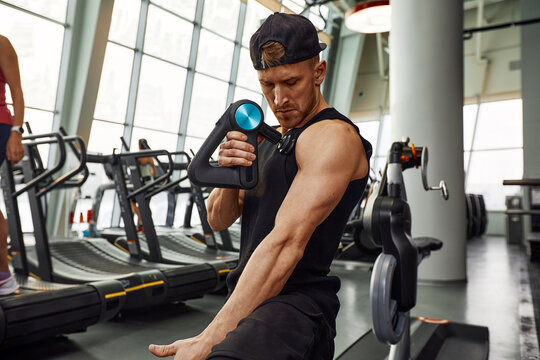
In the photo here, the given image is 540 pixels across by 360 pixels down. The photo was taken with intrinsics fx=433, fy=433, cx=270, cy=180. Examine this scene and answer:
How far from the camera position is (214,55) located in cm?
845

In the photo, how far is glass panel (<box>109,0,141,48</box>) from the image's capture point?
689 centimetres

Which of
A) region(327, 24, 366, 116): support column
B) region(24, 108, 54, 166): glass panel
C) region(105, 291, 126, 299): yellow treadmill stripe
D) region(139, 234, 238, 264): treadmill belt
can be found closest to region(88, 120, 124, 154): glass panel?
region(24, 108, 54, 166): glass panel

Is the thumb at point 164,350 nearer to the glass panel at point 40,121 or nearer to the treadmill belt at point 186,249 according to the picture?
the treadmill belt at point 186,249

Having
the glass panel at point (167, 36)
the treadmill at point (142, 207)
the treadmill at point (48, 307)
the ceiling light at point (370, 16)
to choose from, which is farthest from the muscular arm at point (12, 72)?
the glass panel at point (167, 36)

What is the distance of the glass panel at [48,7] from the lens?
5.74 metres

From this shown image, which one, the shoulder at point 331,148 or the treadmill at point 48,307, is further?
the treadmill at point 48,307

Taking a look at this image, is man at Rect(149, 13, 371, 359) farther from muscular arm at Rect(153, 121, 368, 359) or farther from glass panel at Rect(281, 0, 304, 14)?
glass panel at Rect(281, 0, 304, 14)

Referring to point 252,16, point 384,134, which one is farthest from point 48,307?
point 384,134

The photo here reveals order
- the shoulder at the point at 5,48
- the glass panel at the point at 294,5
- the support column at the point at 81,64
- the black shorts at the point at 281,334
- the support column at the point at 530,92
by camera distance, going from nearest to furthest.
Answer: the black shorts at the point at 281,334
the shoulder at the point at 5,48
the support column at the point at 81,64
the support column at the point at 530,92
the glass panel at the point at 294,5

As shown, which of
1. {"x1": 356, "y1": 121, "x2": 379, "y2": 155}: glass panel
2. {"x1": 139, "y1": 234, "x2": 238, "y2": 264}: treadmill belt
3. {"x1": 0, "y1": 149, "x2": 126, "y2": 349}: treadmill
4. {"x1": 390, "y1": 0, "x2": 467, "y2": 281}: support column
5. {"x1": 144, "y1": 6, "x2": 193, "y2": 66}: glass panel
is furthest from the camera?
{"x1": 356, "y1": 121, "x2": 379, "y2": 155}: glass panel

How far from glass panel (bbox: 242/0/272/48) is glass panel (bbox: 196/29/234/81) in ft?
1.32

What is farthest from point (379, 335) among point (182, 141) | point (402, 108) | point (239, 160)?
point (182, 141)

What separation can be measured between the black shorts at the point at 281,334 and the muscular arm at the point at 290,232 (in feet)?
0.12

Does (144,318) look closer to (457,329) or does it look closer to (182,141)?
(457,329)
